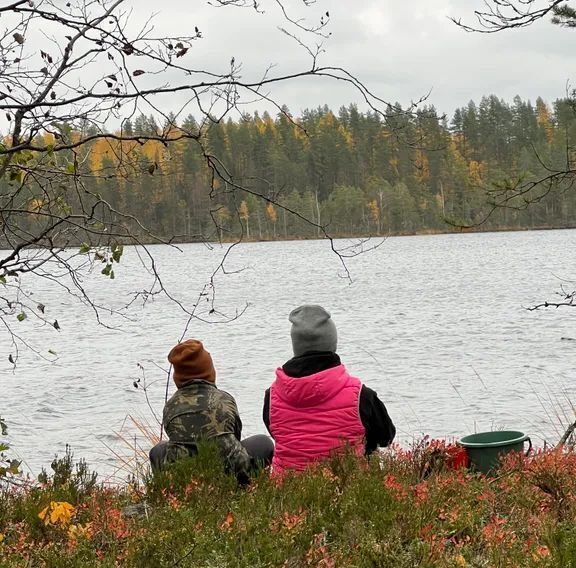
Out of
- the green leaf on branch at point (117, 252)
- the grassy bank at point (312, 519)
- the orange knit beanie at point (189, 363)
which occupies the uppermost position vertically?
the green leaf on branch at point (117, 252)

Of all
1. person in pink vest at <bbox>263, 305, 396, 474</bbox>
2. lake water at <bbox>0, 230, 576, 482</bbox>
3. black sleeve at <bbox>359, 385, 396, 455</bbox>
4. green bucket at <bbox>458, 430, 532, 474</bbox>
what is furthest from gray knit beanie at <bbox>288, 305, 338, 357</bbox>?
green bucket at <bbox>458, 430, 532, 474</bbox>

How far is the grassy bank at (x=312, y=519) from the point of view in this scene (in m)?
3.11

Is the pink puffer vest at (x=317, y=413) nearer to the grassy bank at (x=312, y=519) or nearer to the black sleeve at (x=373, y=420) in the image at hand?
the black sleeve at (x=373, y=420)

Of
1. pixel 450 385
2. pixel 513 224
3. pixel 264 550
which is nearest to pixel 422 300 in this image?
pixel 450 385

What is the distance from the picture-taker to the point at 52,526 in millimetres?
3787

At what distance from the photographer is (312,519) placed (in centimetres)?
364

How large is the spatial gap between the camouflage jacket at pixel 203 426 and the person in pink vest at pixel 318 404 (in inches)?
12.9

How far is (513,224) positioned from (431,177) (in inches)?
510

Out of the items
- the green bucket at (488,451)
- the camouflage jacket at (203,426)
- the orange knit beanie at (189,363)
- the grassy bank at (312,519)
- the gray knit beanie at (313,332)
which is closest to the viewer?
the grassy bank at (312,519)

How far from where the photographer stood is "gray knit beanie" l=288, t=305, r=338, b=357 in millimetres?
5023

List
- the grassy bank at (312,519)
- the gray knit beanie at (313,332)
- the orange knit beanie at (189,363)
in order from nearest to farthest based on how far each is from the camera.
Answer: the grassy bank at (312,519) < the orange knit beanie at (189,363) < the gray knit beanie at (313,332)

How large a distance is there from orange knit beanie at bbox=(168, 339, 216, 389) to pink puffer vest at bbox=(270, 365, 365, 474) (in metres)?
0.48

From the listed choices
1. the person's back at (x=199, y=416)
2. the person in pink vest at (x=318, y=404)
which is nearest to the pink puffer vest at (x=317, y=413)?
the person in pink vest at (x=318, y=404)

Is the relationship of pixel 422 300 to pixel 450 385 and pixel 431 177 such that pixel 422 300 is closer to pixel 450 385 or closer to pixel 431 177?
pixel 450 385
